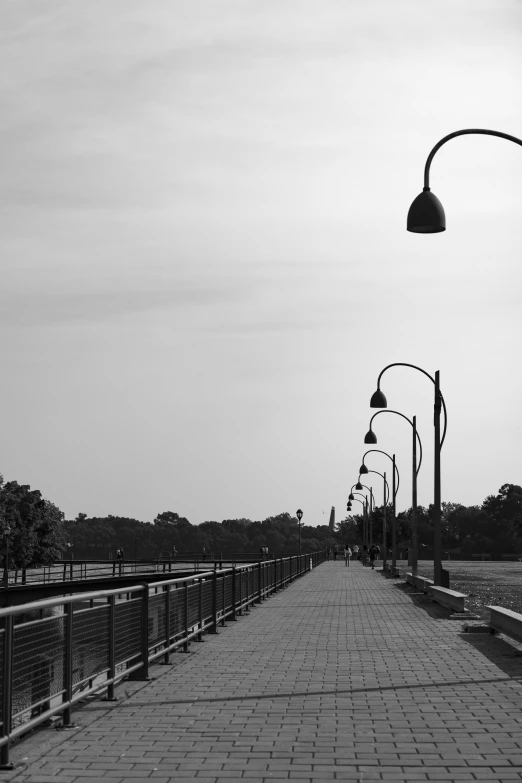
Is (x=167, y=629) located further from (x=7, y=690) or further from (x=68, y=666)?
(x=7, y=690)

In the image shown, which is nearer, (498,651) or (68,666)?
(68,666)

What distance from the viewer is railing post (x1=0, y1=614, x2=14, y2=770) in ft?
25.3

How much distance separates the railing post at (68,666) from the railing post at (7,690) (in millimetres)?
1501

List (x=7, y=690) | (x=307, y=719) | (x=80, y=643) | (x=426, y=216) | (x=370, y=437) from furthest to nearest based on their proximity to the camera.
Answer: (x=370, y=437) < (x=426, y=216) < (x=80, y=643) < (x=307, y=719) < (x=7, y=690)

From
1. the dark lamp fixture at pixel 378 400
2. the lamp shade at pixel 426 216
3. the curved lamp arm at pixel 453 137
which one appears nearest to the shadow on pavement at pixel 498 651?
the lamp shade at pixel 426 216

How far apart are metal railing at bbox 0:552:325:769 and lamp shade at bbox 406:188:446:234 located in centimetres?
528

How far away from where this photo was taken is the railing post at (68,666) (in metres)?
9.34

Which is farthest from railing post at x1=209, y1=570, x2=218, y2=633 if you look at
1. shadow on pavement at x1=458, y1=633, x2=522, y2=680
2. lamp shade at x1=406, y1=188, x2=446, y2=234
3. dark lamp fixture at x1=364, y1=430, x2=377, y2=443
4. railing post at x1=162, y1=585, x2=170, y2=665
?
dark lamp fixture at x1=364, y1=430, x2=377, y2=443

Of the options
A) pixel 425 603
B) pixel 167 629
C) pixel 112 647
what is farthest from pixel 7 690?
pixel 425 603

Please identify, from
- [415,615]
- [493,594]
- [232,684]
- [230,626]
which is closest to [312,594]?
[493,594]

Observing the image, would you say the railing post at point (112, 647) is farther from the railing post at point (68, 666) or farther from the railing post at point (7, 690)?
the railing post at point (7, 690)

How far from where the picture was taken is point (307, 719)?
966cm

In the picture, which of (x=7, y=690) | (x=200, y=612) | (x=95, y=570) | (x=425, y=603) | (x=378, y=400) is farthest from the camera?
(x=95, y=570)

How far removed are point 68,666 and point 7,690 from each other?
1.66 metres
